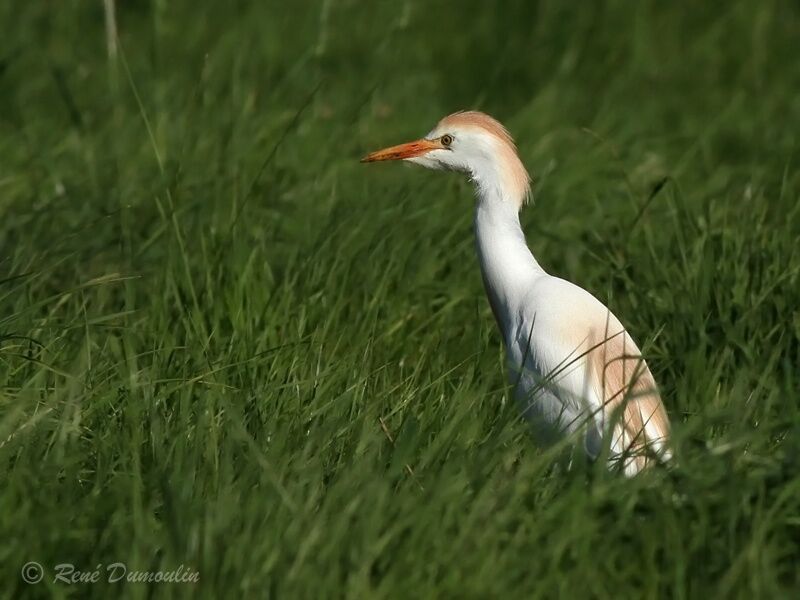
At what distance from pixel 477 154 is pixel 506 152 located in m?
0.09

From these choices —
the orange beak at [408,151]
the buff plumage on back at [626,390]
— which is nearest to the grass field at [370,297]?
the buff plumage on back at [626,390]

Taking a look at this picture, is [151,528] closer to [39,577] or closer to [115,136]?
[39,577]

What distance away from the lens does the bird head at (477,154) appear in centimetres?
389

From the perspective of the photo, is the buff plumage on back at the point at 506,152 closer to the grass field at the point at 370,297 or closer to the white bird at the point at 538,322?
the white bird at the point at 538,322

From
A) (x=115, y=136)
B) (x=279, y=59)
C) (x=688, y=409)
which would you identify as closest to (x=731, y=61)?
(x=279, y=59)

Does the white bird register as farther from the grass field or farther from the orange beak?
the grass field

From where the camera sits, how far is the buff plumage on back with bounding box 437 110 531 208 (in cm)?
388

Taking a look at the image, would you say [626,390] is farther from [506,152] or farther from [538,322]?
[506,152]

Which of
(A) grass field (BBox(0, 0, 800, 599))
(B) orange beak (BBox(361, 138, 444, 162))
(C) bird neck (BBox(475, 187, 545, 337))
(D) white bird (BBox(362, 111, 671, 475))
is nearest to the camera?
(A) grass field (BBox(0, 0, 800, 599))

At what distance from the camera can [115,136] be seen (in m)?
5.42

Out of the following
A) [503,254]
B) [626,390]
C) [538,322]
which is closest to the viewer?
[626,390]

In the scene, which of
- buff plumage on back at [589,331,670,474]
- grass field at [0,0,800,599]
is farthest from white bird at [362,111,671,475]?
grass field at [0,0,800,599]

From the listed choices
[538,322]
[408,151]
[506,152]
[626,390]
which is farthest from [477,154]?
[626,390]

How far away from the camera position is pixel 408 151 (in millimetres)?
4160
